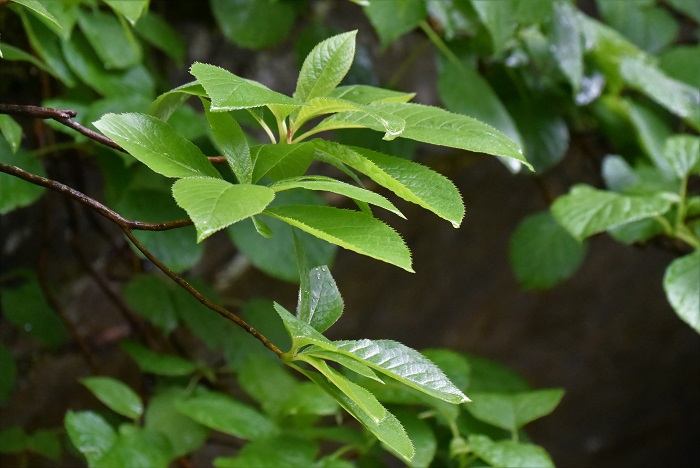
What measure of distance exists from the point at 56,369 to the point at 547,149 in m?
0.84

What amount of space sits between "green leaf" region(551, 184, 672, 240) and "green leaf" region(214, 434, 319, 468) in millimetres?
371

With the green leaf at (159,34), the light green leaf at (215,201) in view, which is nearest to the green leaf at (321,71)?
the light green leaf at (215,201)

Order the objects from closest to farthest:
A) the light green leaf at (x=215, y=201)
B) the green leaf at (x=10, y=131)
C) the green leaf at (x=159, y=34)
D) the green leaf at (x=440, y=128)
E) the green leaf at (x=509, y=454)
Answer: the light green leaf at (x=215, y=201) < the green leaf at (x=440, y=128) < the green leaf at (x=10, y=131) < the green leaf at (x=509, y=454) < the green leaf at (x=159, y=34)

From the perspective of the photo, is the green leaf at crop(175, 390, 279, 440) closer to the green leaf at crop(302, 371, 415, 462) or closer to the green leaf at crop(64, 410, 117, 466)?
the green leaf at crop(64, 410, 117, 466)

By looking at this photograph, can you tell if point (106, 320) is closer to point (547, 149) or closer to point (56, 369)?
point (56, 369)

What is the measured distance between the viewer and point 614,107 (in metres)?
1.15

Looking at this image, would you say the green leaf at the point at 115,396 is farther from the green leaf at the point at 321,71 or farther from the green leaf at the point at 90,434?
the green leaf at the point at 321,71

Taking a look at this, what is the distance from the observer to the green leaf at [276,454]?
0.74 meters

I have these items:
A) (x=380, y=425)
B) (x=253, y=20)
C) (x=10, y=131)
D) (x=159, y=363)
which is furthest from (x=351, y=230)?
(x=253, y=20)

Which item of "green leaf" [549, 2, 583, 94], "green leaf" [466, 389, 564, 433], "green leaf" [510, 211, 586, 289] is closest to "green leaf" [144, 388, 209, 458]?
"green leaf" [466, 389, 564, 433]

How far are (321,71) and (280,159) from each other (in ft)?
0.26

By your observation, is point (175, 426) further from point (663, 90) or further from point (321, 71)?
point (663, 90)

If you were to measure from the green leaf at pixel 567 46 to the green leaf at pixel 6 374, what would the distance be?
0.82 meters

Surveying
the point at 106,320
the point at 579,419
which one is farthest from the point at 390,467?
the point at 106,320
